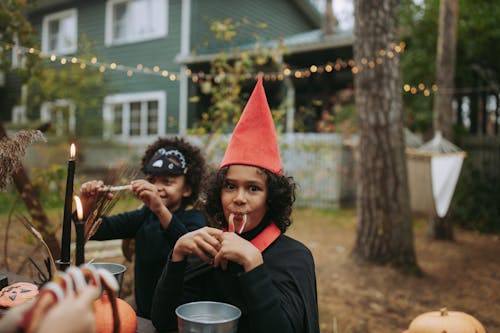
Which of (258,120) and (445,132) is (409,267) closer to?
(445,132)

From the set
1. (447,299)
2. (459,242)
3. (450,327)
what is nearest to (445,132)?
(459,242)

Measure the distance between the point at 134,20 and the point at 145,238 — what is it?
11936 mm

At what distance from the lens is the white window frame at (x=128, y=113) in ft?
41.1

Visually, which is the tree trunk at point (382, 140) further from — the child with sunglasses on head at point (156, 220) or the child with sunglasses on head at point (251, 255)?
the child with sunglasses on head at point (251, 255)

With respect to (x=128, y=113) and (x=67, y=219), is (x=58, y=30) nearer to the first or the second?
(x=128, y=113)

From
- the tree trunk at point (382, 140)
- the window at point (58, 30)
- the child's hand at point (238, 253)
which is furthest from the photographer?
the window at point (58, 30)

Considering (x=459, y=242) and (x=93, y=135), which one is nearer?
(x=459, y=242)

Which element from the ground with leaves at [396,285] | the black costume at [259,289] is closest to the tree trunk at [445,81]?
the ground with leaves at [396,285]

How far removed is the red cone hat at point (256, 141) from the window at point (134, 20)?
11.6 meters

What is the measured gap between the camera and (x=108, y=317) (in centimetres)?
111

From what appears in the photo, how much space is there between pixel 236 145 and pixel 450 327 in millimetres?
1504

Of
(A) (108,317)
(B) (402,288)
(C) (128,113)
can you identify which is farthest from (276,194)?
(C) (128,113)

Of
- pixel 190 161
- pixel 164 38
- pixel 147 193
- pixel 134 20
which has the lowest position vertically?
pixel 147 193

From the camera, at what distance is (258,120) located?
5.39 feet
